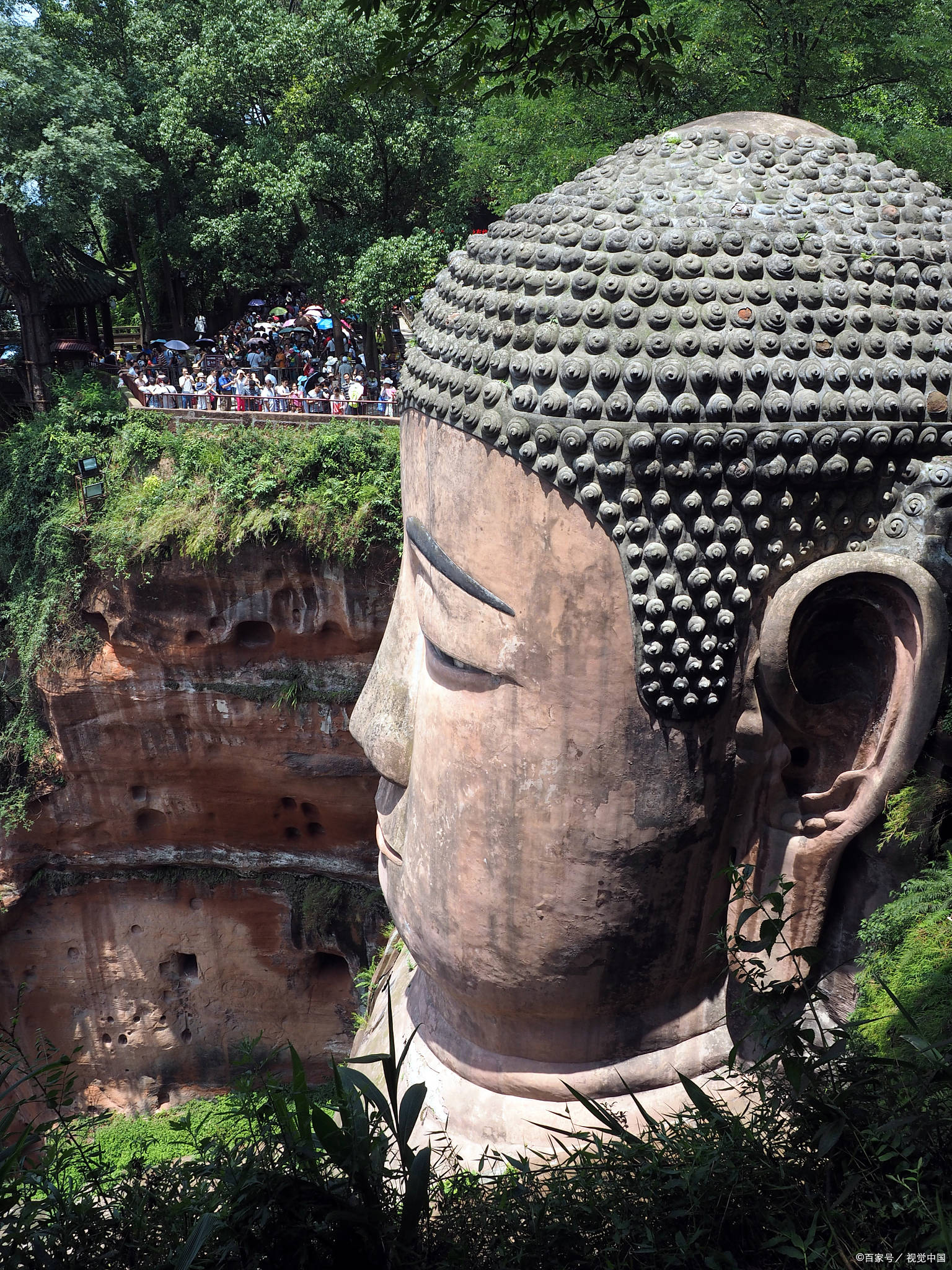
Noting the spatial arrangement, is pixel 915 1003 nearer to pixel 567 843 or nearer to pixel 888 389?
pixel 567 843

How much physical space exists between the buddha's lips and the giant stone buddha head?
14.3 inches

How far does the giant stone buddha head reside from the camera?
13.2 ft

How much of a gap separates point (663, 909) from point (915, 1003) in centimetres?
102

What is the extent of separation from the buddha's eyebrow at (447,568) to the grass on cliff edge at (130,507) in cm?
629

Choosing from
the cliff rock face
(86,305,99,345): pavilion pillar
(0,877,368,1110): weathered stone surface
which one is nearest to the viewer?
the cliff rock face

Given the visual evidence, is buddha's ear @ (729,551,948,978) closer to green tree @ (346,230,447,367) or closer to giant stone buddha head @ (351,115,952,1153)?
giant stone buddha head @ (351,115,952,1153)

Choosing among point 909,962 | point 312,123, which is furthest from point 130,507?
point 909,962

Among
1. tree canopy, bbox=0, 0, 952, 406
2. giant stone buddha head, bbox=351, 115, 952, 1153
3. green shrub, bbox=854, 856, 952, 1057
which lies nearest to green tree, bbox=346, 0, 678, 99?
giant stone buddha head, bbox=351, 115, 952, 1153

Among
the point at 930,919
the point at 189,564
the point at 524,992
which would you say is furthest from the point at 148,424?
the point at 930,919

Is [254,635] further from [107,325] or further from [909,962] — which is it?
[107,325]

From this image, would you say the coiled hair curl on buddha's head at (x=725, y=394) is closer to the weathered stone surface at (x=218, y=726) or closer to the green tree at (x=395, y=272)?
the weathered stone surface at (x=218, y=726)

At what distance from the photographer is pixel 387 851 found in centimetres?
531

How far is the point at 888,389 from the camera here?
400 cm

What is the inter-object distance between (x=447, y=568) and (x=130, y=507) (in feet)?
26.8
